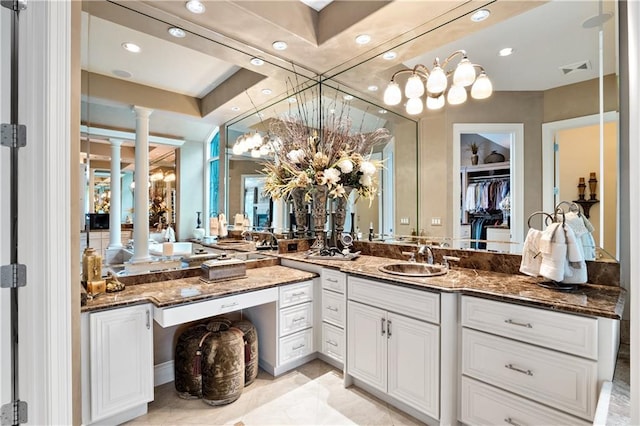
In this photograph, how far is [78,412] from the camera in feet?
5.39

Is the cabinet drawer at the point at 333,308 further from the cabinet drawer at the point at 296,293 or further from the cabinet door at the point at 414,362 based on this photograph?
the cabinet door at the point at 414,362

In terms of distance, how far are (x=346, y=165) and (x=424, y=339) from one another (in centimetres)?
165

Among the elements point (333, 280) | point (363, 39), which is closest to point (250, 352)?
point (333, 280)

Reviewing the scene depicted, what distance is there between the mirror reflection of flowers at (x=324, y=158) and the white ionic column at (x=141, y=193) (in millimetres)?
1178

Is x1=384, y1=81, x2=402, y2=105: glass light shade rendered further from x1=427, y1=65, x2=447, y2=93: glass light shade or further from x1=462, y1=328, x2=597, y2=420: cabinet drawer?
x1=462, y1=328, x2=597, y2=420: cabinet drawer

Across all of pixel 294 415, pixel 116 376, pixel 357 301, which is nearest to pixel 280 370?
pixel 294 415

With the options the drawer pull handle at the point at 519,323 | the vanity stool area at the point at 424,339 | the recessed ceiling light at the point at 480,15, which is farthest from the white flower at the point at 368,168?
the drawer pull handle at the point at 519,323

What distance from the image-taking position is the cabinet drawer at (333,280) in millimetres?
2423

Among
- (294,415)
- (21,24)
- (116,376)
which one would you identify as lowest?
(294,415)

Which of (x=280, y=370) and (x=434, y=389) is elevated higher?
(x=434, y=389)

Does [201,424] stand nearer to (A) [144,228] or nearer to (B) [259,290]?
(B) [259,290]

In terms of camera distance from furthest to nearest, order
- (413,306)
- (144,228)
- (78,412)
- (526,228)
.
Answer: (144,228)
(526,228)
(413,306)
(78,412)

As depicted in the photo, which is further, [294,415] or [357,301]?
[357,301]

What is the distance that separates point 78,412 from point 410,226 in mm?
2620
